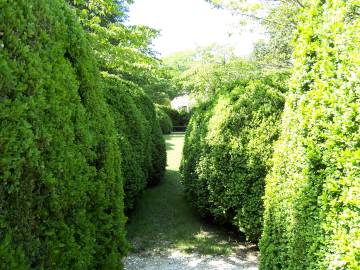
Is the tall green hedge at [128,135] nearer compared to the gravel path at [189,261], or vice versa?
the gravel path at [189,261]

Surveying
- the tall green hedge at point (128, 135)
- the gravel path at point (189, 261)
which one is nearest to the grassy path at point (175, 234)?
the gravel path at point (189, 261)

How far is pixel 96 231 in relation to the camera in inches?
138

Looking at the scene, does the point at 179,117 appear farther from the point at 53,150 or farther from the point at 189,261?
the point at 53,150

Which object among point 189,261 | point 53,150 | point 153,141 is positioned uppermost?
point 53,150

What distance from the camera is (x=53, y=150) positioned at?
273 centimetres

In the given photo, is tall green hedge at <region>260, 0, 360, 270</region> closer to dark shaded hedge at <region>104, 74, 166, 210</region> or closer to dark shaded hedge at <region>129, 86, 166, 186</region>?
dark shaded hedge at <region>104, 74, 166, 210</region>

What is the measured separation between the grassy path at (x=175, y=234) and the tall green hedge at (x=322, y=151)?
2.14m

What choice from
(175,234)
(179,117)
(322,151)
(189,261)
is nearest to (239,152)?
(189,261)

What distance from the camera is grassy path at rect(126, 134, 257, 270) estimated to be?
5.86 meters

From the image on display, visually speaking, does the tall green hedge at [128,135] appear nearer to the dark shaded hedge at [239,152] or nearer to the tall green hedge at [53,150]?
the dark shaded hedge at [239,152]

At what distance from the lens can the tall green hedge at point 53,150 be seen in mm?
2303

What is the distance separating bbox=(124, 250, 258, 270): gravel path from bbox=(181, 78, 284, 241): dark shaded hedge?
1.61 feet

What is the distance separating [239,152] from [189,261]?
2.00 m

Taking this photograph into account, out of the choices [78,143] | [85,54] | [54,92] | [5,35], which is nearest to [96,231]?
[78,143]
